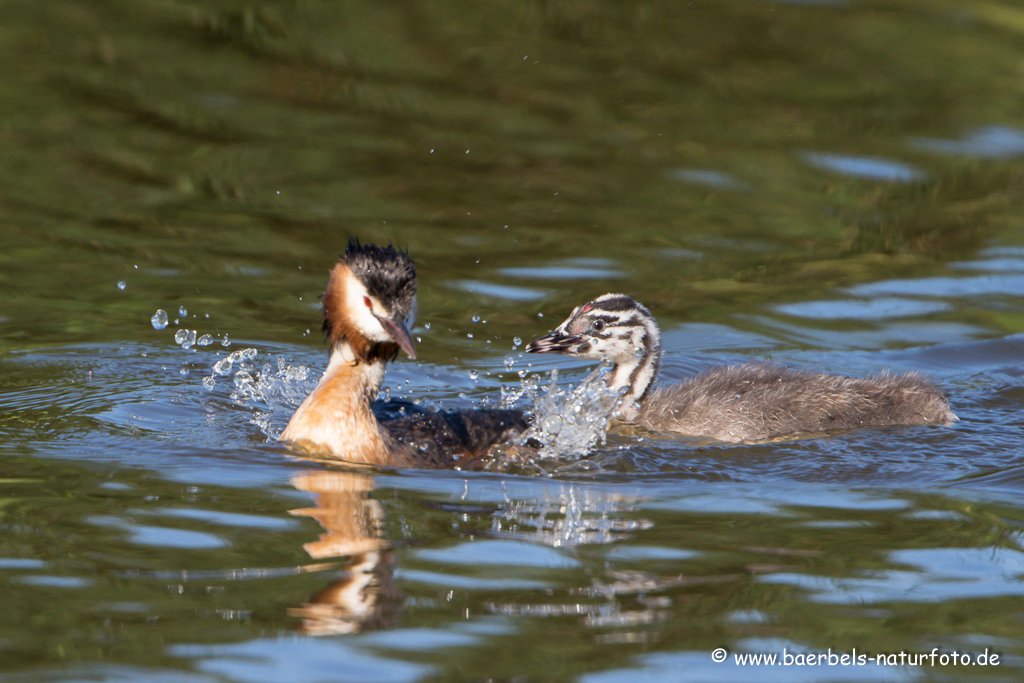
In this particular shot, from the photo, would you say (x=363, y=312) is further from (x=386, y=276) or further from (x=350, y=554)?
(x=350, y=554)

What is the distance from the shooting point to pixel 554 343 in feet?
28.3

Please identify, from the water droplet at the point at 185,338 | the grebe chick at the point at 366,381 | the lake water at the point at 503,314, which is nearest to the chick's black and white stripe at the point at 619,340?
the lake water at the point at 503,314

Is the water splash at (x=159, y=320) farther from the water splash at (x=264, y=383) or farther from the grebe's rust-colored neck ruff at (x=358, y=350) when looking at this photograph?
the grebe's rust-colored neck ruff at (x=358, y=350)

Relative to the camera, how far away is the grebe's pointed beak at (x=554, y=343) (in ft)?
28.3

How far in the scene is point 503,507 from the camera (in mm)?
6125

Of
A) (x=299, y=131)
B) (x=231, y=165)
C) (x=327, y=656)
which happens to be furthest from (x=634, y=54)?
(x=327, y=656)

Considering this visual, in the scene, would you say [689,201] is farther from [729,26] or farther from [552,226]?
[729,26]

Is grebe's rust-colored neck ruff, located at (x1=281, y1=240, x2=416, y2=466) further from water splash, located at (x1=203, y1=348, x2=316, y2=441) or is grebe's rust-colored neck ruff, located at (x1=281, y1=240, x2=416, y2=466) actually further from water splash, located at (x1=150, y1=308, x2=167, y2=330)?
water splash, located at (x1=150, y1=308, x2=167, y2=330)

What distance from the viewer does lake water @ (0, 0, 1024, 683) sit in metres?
4.73

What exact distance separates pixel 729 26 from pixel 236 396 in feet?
30.8

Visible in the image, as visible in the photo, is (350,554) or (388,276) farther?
(388,276)

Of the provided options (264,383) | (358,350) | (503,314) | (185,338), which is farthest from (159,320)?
(358,350)

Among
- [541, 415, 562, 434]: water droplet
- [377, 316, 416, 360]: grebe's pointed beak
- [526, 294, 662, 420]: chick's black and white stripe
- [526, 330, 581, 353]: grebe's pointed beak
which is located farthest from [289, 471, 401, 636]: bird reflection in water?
[526, 294, 662, 420]: chick's black and white stripe

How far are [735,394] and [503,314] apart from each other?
8.19ft
